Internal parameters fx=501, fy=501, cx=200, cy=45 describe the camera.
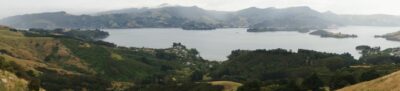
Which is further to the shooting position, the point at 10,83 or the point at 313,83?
the point at 10,83

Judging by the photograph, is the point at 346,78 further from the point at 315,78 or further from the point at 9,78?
the point at 9,78

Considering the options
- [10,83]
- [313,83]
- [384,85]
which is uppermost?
[384,85]

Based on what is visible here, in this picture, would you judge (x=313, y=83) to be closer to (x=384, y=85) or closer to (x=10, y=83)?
(x=384, y=85)

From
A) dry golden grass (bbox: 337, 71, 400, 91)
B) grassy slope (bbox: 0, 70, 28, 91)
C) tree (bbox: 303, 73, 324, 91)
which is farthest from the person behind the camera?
tree (bbox: 303, 73, 324, 91)

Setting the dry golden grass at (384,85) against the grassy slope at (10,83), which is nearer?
the dry golden grass at (384,85)

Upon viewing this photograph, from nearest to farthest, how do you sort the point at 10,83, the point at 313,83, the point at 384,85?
the point at 384,85
the point at 313,83
the point at 10,83

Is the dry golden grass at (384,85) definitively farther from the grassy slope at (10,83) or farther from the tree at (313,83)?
the grassy slope at (10,83)

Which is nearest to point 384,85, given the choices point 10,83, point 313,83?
point 313,83

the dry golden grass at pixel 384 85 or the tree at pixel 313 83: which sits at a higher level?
the dry golden grass at pixel 384 85

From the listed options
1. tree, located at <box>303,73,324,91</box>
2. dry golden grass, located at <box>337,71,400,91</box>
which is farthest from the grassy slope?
dry golden grass, located at <box>337,71,400,91</box>

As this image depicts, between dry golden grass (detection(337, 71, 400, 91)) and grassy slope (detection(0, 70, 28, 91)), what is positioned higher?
dry golden grass (detection(337, 71, 400, 91))

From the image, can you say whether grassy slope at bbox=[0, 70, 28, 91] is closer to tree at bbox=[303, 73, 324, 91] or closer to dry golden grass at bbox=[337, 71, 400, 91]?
tree at bbox=[303, 73, 324, 91]

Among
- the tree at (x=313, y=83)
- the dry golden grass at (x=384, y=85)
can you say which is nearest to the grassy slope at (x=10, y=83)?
the tree at (x=313, y=83)

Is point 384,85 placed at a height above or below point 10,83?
above
